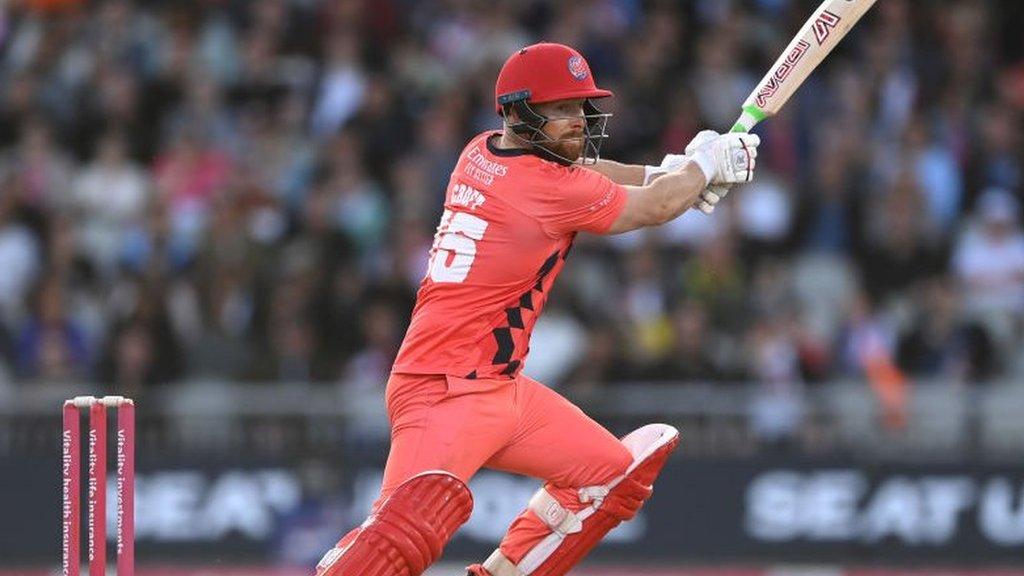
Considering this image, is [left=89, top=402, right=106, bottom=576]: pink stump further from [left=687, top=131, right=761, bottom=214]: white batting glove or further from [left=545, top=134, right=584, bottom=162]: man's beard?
[left=687, top=131, right=761, bottom=214]: white batting glove

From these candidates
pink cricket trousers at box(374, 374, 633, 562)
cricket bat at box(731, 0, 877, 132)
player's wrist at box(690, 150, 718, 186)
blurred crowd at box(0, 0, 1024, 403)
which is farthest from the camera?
blurred crowd at box(0, 0, 1024, 403)

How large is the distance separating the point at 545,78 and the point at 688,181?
565mm

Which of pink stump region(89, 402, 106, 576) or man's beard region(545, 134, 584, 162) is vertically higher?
man's beard region(545, 134, 584, 162)

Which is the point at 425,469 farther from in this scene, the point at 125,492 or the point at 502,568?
the point at 125,492

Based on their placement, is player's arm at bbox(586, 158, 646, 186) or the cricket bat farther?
player's arm at bbox(586, 158, 646, 186)

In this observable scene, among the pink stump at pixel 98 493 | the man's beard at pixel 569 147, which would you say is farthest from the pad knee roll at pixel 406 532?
the man's beard at pixel 569 147

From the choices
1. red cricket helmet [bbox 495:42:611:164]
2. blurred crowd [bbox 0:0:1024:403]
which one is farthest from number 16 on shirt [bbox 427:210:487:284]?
blurred crowd [bbox 0:0:1024:403]

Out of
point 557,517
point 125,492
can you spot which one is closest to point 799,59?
point 557,517

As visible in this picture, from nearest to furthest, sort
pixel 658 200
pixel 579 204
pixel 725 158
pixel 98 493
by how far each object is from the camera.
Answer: pixel 98 493 < pixel 579 204 < pixel 658 200 < pixel 725 158

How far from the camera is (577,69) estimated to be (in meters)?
6.77

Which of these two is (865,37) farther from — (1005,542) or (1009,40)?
(1005,542)

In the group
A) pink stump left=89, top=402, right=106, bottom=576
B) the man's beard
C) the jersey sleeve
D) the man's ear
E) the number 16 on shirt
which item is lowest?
pink stump left=89, top=402, right=106, bottom=576

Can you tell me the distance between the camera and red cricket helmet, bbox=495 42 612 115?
22.0ft

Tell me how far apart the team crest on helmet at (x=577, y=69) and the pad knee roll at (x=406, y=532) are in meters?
1.33
